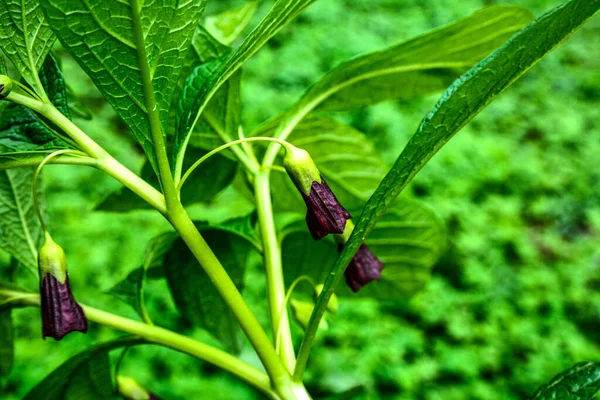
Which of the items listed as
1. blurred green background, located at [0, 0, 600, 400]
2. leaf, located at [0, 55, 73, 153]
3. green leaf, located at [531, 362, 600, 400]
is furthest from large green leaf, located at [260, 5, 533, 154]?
blurred green background, located at [0, 0, 600, 400]

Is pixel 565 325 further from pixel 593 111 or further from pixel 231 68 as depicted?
pixel 231 68

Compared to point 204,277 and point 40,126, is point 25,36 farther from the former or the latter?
point 204,277

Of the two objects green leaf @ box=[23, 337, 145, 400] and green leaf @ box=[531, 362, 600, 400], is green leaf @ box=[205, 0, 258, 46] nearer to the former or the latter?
green leaf @ box=[23, 337, 145, 400]

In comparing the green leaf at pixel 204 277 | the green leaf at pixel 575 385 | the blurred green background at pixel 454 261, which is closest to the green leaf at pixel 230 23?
the green leaf at pixel 204 277

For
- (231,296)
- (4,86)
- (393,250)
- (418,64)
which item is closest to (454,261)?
(393,250)

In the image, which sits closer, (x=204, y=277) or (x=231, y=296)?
(x=231, y=296)
